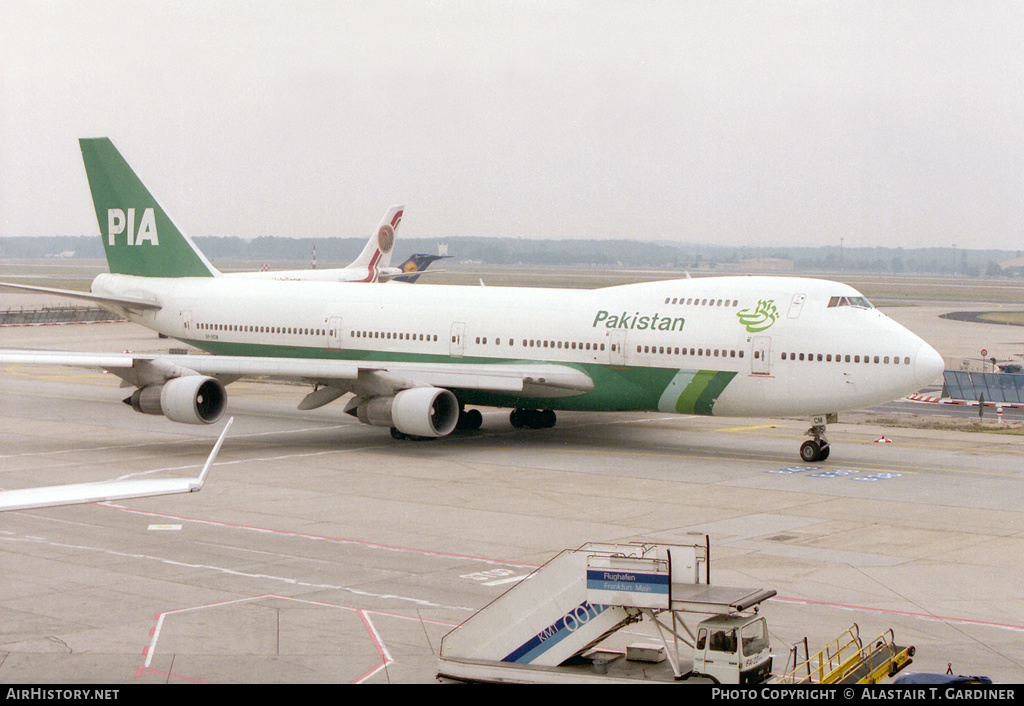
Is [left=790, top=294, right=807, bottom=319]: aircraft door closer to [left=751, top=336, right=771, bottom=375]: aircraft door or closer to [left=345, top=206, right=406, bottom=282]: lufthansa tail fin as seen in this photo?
[left=751, top=336, right=771, bottom=375]: aircraft door

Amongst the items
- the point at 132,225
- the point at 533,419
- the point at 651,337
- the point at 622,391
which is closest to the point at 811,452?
the point at 651,337

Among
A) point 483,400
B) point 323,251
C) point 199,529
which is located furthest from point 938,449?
point 323,251

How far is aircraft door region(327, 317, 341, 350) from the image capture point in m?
39.7

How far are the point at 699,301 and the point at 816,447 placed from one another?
A: 505 centimetres

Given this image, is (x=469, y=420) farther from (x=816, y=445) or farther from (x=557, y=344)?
(x=816, y=445)

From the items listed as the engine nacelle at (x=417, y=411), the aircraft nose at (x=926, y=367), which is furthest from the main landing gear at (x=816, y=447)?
the engine nacelle at (x=417, y=411)

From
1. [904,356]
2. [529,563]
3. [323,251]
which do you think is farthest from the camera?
[323,251]

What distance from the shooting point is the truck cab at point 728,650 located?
12758 mm

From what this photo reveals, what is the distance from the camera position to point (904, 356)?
30562 millimetres

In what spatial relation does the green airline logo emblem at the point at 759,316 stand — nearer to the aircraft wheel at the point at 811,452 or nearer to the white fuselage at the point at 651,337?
the white fuselage at the point at 651,337

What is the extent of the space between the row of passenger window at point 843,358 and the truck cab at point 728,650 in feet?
61.8

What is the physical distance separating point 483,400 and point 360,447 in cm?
391
